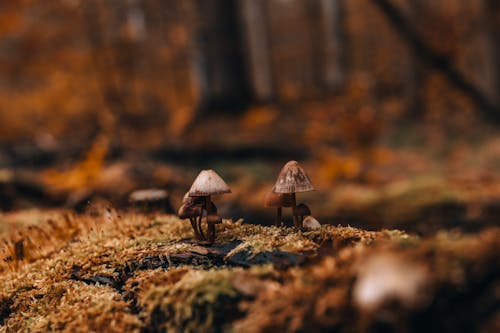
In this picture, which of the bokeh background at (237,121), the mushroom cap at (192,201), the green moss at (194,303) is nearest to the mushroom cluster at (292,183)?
the mushroom cap at (192,201)

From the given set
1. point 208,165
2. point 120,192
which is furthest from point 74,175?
point 208,165

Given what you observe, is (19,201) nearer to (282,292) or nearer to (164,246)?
(164,246)

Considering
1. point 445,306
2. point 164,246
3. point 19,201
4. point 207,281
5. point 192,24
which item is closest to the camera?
point 445,306

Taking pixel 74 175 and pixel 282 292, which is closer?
pixel 282 292

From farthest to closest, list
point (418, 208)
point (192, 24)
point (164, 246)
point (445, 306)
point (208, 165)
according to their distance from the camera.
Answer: point (192, 24)
point (208, 165)
point (418, 208)
point (164, 246)
point (445, 306)

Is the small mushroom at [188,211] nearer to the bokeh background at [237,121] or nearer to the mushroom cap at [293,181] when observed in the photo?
the mushroom cap at [293,181]

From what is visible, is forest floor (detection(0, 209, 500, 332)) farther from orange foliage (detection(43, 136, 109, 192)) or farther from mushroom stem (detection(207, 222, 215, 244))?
orange foliage (detection(43, 136, 109, 192))

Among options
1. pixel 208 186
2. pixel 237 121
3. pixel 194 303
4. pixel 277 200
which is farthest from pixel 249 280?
pixel 237 121

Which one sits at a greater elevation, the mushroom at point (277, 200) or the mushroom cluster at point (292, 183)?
the mushroom cluster at point (292, 183)
